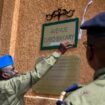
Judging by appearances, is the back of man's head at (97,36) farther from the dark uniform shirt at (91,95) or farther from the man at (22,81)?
the man at (22,81)

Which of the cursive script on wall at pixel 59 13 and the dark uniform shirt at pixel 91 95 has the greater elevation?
the cursive script on wall at pixel 59 13

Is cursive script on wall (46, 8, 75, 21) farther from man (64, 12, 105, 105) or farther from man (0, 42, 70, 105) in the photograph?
man (64, 12, 105, 105)

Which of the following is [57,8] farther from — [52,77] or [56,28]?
[52,77]

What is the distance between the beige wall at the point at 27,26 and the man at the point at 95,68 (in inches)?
83.6

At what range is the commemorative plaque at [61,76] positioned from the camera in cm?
353

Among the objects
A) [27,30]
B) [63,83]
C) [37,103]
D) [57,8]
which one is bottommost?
[37,103]

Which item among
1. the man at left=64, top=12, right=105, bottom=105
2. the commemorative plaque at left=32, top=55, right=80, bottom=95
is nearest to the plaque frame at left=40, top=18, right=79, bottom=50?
the commemorative plaque at left=32, top=55, right=80, bottom=95

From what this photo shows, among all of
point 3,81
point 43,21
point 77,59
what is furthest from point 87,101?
point 43,21

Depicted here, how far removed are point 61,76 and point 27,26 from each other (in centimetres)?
90

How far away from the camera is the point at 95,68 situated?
142 centimetres

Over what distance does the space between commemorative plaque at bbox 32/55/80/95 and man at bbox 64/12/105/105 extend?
2069 mm

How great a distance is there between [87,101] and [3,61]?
2057 millimetres

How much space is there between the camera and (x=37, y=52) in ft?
13.1

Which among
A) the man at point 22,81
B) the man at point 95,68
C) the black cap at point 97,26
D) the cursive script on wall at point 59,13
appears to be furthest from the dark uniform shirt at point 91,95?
the cursive script on wall at point 59,13
